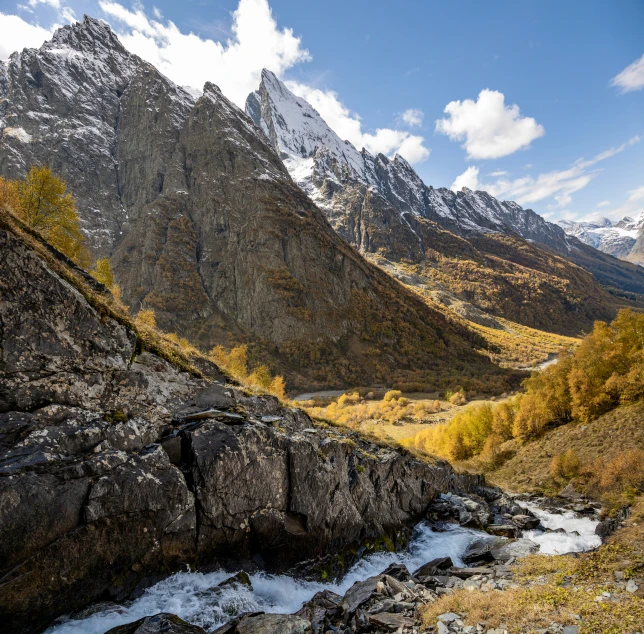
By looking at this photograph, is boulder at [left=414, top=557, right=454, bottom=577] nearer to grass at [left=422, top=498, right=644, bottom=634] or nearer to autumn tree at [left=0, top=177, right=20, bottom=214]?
grass at [left=422, top=498, right=644, bottom=634]

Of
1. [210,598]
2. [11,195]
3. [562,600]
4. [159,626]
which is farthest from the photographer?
[11,195]

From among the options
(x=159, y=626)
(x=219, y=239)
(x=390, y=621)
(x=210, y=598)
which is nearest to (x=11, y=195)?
(x=210, y=598)

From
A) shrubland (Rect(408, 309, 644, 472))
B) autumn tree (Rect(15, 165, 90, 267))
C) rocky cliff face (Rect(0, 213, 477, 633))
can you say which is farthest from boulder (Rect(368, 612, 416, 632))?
autumn tree (Rect(15, 165, 90, 267))

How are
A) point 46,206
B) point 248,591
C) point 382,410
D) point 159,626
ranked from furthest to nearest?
point 382,410, point 46,206, point 248,591, point 159,626

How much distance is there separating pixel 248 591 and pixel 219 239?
167m

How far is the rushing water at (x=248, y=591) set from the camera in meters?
11.4

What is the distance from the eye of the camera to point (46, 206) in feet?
103

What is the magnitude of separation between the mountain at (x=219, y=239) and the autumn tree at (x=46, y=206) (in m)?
101

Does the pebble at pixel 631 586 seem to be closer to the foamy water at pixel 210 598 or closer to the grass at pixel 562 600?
the grass at pixel 562 600

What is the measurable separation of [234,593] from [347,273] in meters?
162

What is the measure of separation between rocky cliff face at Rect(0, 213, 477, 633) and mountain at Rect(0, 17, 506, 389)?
111 meters

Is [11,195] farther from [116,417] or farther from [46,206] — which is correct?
[116,417]

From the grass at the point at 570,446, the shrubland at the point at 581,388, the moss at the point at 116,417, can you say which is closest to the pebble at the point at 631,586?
the moss at the point at 116,417

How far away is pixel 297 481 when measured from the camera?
17688mm
